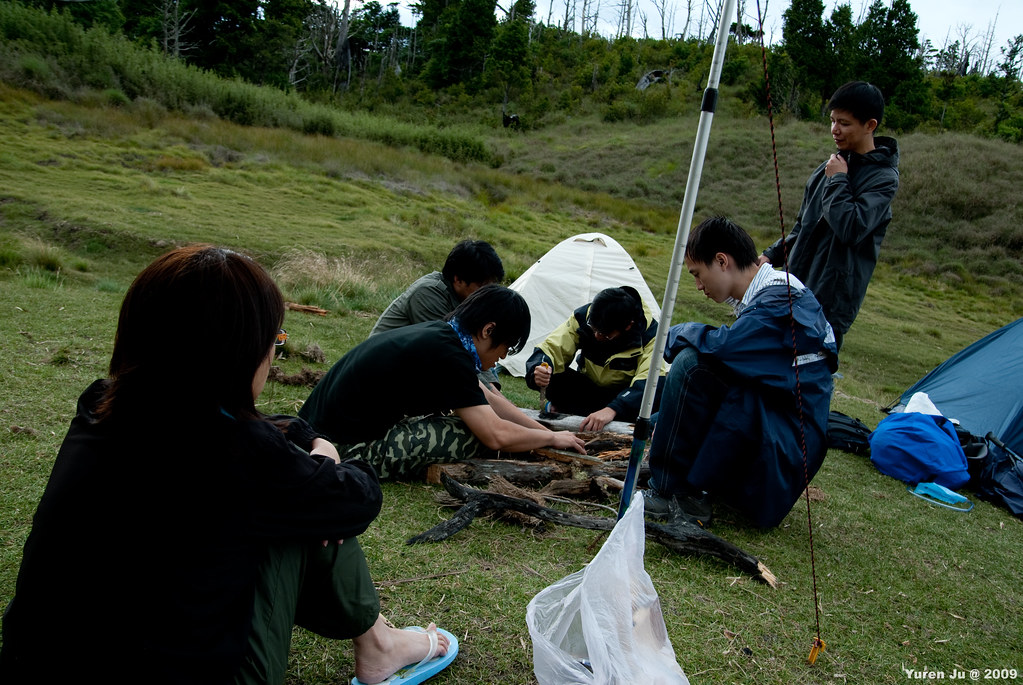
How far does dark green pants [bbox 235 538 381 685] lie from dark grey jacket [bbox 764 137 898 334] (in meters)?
2.75

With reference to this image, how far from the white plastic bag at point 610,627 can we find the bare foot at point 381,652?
0.33 metres

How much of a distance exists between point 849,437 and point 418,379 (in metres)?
3.50

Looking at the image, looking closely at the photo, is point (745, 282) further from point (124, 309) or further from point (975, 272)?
point (975, 272)

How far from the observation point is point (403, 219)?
13.8m

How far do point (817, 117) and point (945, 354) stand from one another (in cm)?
2792

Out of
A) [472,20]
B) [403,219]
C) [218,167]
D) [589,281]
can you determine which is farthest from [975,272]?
[472,20]

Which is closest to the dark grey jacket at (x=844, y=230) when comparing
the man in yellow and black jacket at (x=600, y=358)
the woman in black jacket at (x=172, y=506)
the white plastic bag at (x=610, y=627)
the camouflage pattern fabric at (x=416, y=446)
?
the man in yellow and black jacket at (x=600, y=358)

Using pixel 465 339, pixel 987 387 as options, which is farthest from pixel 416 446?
pixel 987 387

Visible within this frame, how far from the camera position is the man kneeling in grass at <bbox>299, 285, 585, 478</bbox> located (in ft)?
9.29

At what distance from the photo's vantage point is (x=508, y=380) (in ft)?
21.3

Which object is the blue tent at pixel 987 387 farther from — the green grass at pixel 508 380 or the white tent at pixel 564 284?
the white tent at pixel 564 284

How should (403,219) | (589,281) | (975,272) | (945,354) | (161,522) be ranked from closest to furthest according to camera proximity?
(161,522), (589,281), (945,354), (403,219), (975,272)

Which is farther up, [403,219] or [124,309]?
[124,309]

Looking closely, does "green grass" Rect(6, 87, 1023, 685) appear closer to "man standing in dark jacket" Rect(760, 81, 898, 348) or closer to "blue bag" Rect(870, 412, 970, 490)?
"blue bag" Rect(870, 412, 970, 490)
